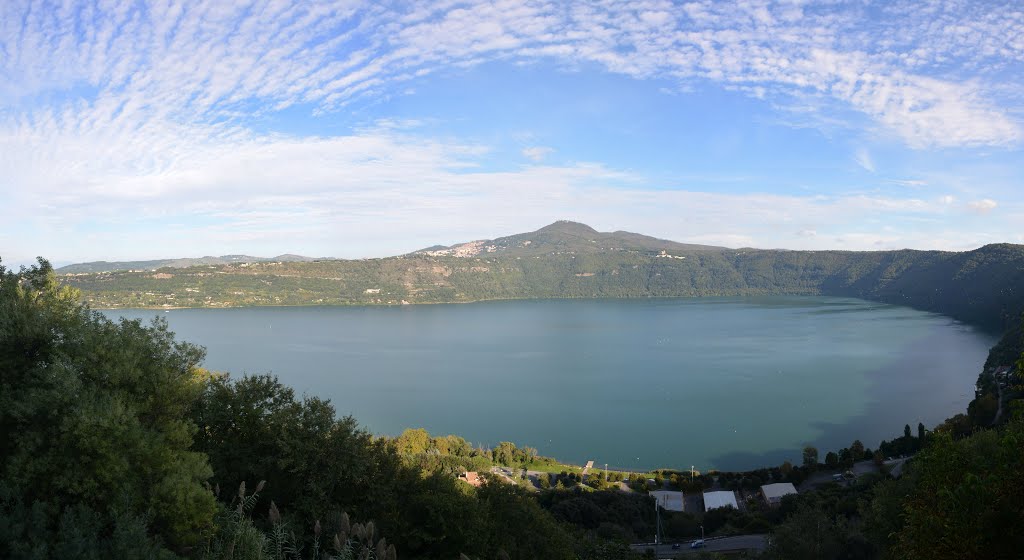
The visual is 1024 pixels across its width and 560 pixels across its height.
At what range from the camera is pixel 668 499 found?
16.7 m

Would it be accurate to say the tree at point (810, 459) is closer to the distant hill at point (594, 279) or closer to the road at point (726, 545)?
the road at point (726, 545)

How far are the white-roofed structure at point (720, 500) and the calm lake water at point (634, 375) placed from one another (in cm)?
511

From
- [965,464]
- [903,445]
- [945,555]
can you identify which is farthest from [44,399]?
[903,445]

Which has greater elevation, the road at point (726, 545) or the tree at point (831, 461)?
the road at point (726, 545)

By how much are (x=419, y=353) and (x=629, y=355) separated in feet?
59.6

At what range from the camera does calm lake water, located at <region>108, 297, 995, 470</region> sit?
2577 cm

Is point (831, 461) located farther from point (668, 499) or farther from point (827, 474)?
point (668, 499)

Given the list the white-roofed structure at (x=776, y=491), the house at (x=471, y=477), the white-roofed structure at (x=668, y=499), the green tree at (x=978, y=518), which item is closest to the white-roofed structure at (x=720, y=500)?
the white-roofed structure at (x=668, y=499)

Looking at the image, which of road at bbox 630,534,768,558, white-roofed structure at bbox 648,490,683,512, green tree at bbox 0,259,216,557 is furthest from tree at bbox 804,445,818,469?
green tree at bbox 0,259,216,557

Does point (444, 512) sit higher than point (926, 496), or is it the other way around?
point (926, 496)

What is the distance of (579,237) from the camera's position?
18912cm

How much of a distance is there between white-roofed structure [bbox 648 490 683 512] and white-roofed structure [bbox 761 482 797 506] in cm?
238

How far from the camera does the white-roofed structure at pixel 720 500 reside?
1605 cm

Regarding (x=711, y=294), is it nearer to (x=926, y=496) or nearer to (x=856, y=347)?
(x=856, y=347)
